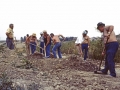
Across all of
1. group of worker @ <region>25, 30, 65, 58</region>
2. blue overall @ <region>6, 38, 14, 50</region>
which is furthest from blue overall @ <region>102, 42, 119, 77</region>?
blue overall @ <region>6, 38, 14, 50</region>

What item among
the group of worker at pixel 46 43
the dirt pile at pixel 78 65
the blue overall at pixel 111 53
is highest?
the group of worker at pixel 46 43

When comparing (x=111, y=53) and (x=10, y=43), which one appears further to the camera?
(x=10, y=43)

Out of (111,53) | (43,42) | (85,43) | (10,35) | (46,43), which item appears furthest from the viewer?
(10,35)

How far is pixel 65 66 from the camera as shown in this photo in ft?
35.8

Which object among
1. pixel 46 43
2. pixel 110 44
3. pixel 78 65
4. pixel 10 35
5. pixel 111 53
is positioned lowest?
pixel 78 65

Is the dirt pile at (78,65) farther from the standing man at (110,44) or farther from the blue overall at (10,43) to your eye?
the blue overall at (10,43)

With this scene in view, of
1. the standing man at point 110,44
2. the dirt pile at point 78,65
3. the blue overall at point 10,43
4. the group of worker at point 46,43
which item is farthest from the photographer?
the blue overall at point 10,43

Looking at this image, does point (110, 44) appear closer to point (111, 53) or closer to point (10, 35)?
point (111, 53)

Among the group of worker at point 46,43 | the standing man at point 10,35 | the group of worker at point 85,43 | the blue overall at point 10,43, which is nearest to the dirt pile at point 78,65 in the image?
the group of worker at point 85,43

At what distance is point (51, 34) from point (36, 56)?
157 centimetres

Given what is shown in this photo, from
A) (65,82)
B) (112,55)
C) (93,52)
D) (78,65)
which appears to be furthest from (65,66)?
(93,52)

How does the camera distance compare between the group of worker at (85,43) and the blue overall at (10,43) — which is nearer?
the group of worker at (85,43)

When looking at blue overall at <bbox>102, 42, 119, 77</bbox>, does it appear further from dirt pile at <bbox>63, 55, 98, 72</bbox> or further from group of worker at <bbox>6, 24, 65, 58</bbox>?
group of worker at <bbox>6, 24, 65, 58</bbox>

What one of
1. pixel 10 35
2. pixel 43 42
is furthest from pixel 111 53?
pixel 10 35
